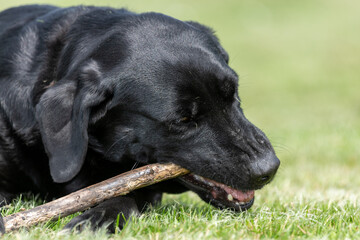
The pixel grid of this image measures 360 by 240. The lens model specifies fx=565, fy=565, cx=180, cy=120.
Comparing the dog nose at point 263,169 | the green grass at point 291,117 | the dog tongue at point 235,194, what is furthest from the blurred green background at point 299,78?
the dog nose at point 263,169

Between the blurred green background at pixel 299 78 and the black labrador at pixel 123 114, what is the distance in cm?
92

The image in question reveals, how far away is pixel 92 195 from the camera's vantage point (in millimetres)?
3139

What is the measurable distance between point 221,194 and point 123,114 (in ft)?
2.55

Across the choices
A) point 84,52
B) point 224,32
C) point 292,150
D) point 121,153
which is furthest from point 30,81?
point 224,32

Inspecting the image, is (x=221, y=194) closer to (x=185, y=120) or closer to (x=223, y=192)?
(x=223, y=192)

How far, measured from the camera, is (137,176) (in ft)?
10.7

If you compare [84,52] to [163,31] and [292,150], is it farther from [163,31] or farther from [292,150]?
[292,150]

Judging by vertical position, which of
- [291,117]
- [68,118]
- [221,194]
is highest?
[68,118]

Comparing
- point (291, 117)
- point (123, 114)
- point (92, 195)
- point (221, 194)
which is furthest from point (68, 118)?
point (291, 117)

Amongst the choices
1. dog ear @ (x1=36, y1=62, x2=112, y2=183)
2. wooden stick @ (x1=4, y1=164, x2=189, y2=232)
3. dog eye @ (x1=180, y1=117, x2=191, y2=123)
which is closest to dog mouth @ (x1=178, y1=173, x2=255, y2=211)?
wooden stick @ (x1=4, y1=164, x2=189, y2=232)

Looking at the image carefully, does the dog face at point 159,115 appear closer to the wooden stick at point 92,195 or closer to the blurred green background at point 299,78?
the wooden stick at point 92,195

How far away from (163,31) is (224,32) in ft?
51.4

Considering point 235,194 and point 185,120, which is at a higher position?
point 185,120

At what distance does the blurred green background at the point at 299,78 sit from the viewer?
19.8 ft
